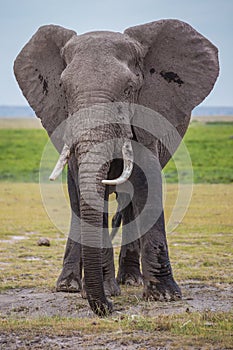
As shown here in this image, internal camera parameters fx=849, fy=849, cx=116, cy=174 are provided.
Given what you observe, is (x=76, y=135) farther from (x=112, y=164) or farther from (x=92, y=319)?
(x=92, y=319)

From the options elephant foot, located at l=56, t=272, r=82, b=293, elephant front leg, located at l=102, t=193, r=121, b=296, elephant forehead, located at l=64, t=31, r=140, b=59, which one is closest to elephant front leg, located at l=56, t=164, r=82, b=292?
elephant foot, located at l=56, t=272, r=82, b=293

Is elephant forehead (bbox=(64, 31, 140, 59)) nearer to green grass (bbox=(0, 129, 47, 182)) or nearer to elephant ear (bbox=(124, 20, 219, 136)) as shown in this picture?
elephant ear (bbox=(124, 20, 219, 136))

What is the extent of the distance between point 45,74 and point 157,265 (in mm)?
2437

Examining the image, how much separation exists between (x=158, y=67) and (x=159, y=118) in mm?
548

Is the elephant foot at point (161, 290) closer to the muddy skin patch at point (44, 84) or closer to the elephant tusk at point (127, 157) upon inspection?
the elephant tusk at point (127, 157)

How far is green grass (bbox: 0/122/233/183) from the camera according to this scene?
1300 inches

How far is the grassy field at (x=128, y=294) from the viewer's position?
22.2 ft

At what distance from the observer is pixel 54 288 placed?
32.3ft

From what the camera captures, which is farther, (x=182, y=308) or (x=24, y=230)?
(x=24, y=230)

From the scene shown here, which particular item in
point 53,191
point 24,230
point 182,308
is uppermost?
point 182,308

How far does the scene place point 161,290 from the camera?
8.70m

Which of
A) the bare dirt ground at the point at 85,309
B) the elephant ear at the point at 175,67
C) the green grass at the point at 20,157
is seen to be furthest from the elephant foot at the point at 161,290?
the green grass at the point at 20,157

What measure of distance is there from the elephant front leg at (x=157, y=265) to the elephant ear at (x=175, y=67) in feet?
3.98

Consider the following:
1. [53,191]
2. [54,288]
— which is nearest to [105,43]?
[54,288]
